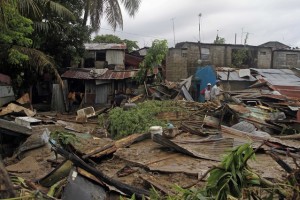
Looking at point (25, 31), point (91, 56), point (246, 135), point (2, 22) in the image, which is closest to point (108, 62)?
point (91, 56)

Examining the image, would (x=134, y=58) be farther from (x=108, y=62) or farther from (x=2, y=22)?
(x=2, y=22)

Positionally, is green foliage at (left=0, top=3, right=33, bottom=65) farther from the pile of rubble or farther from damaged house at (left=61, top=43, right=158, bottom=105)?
damaged house at (left=61, top=43, right=158, bottom=105)

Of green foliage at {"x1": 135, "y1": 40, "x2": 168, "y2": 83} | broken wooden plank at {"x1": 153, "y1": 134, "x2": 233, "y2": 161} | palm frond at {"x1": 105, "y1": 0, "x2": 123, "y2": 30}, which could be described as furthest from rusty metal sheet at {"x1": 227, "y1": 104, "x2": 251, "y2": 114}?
palm frond at {"x1": 105, "y1": 0, "x2": 123, "y2": 30}

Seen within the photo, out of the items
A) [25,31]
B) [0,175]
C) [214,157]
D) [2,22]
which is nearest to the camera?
[0,175]

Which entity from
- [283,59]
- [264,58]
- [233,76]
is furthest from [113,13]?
[283,59]

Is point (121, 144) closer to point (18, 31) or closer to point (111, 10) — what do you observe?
point (18, 31)

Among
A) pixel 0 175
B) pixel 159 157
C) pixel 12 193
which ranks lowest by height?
pixel 159 157

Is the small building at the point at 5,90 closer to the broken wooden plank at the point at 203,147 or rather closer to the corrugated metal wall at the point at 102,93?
the corrugated metal wall at the point at 102,93

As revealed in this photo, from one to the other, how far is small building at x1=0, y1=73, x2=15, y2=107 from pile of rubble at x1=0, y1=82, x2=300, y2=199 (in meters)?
4.32

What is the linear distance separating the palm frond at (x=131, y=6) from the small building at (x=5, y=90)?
8321 millimetres

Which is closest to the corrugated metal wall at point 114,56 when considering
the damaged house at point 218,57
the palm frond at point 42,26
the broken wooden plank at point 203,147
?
the damaged house at point 218,57

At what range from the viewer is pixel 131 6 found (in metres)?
21.8

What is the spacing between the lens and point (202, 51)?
1004 inches

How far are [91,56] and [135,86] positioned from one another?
13.5 feet
